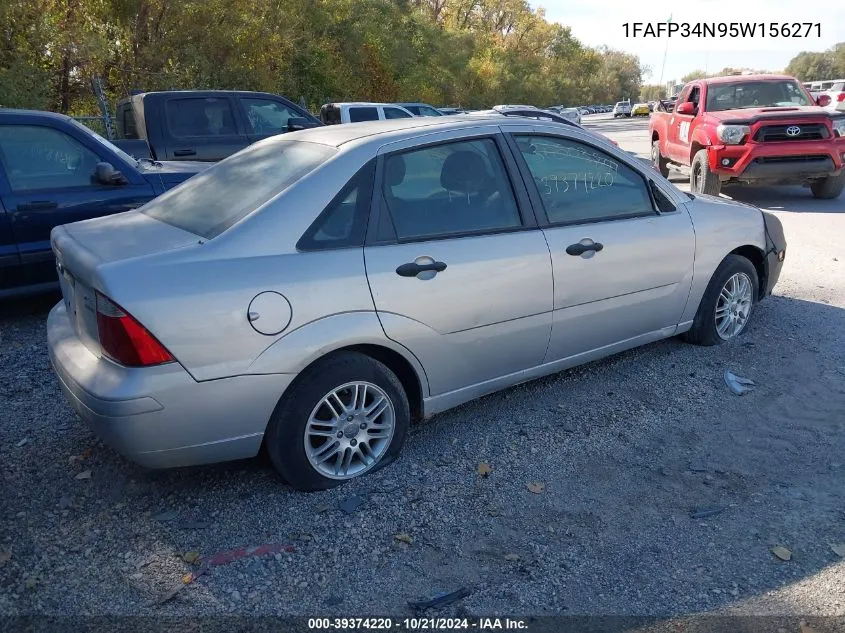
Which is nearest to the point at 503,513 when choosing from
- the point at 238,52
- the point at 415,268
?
the point at 415,268

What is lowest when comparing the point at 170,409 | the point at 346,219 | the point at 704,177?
the point at 170,409

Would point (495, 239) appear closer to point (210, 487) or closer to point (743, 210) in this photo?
point (210, 487)

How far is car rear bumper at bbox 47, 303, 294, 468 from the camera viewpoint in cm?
293

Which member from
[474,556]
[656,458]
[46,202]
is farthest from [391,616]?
[46,202]

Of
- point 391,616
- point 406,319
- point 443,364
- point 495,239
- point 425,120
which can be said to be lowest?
point 391,616

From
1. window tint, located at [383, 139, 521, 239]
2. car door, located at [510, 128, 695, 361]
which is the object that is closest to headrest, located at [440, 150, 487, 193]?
window tint, located at [383, 139, 521, 239]

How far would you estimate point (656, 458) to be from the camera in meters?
3.73

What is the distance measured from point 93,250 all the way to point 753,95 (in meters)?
11.1

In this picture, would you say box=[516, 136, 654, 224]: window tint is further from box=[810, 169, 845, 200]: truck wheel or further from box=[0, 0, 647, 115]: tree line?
box=[0, 0, 647, 115]: tree line

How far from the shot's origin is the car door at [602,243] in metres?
4.01

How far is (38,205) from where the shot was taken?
566 centimetres

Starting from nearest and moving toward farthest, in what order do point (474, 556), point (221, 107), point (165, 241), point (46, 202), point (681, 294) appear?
1. point (474, 556)
2. point (165, 241)
3. point (681, 294)
4. point (46, 202)
5. point (221, 107)

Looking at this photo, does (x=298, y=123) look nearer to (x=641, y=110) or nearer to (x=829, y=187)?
(x=829, y=187)

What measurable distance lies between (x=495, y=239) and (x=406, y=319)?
0.69 metres
